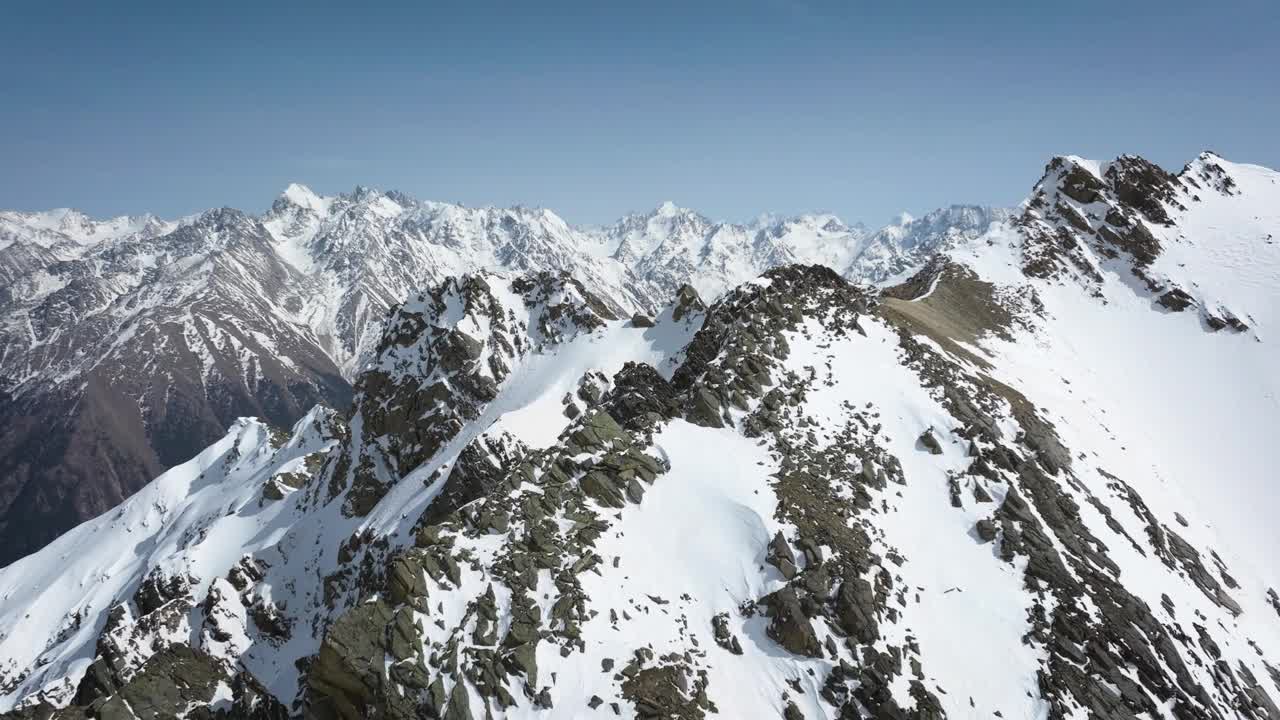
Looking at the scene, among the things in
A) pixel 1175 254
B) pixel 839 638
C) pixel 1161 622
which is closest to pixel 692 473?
pixel 839 638

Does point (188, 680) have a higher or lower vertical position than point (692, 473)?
lower

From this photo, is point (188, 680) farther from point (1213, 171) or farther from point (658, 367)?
point (1213, 171)

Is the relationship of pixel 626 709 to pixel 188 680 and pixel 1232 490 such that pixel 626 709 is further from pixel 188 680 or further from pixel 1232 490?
pixel 1232 490

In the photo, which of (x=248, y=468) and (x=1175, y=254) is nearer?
(x=1175, y=254)

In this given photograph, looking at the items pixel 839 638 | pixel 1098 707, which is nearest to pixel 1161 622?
pixel 1098 707

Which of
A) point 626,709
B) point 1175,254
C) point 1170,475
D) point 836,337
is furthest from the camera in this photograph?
point 1175,254

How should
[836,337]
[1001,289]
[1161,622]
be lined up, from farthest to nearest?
[1001,289] → [836,337] → [1161,622]

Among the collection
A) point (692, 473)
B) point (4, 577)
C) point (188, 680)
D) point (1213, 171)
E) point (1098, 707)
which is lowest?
point (4, 577)
